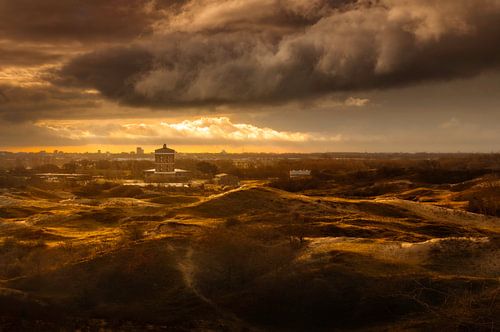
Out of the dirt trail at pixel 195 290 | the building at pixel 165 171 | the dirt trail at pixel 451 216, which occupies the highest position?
the building at pixel 165 171

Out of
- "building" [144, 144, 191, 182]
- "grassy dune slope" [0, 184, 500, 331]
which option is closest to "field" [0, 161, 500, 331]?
"grassy dune slope" [0, 184, 500, 331]

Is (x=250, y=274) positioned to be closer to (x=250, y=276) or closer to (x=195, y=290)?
(x=250, y=276)

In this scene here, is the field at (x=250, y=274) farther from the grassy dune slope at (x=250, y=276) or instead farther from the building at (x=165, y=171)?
the building at (x=165, y=171)

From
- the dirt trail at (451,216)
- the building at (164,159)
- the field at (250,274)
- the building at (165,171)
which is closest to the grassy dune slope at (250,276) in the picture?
the field at (250,274)

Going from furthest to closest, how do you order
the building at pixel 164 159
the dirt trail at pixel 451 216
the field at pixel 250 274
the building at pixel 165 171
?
the building at pixel 164 159 → the building at pixel 165 171 → the dirt trail at pixel 451 216 → the field at pixel 250 274

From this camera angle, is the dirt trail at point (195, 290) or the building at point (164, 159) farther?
the building at point (164, 159)

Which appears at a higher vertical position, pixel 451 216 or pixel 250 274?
pixel 451 216

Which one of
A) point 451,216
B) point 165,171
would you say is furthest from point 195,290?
point 165,171

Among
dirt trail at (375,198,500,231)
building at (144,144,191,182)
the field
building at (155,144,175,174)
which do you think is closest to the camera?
the field

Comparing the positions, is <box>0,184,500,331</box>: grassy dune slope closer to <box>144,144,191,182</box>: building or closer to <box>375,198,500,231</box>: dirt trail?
<box>375,198,500,231</box>: dirt trail
